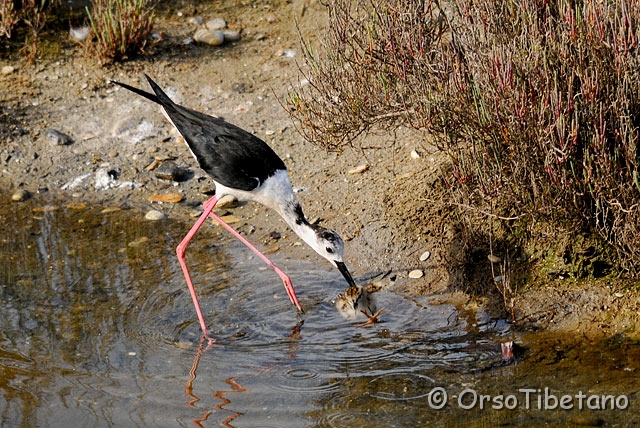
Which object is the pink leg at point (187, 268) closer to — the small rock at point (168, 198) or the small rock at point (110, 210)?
the small rock at point (168, 198)

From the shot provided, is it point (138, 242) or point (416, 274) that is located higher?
point (138, 242)

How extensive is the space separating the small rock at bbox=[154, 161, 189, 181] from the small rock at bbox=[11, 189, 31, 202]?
92cm

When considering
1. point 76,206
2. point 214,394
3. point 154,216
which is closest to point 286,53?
point 154,216

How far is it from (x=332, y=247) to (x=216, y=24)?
345cm

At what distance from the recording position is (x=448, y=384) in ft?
13.7

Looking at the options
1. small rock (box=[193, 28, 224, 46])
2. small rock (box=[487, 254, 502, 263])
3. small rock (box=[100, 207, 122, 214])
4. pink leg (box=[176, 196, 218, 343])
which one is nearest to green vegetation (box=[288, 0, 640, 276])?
small rock (box=[487, 254, 502, 263])

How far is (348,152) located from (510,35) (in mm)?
1913

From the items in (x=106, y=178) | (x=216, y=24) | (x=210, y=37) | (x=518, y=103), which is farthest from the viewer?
(x=216, y=24)

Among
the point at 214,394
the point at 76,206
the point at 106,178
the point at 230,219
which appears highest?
the point at 106,178

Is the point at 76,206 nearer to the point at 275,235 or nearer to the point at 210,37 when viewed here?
the point at 275,235

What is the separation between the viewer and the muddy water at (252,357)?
3979 mm

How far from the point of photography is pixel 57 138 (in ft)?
22.5

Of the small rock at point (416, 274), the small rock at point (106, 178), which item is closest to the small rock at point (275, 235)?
the small rock at point (416, 274)

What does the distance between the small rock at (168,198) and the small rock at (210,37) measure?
1.78 m
